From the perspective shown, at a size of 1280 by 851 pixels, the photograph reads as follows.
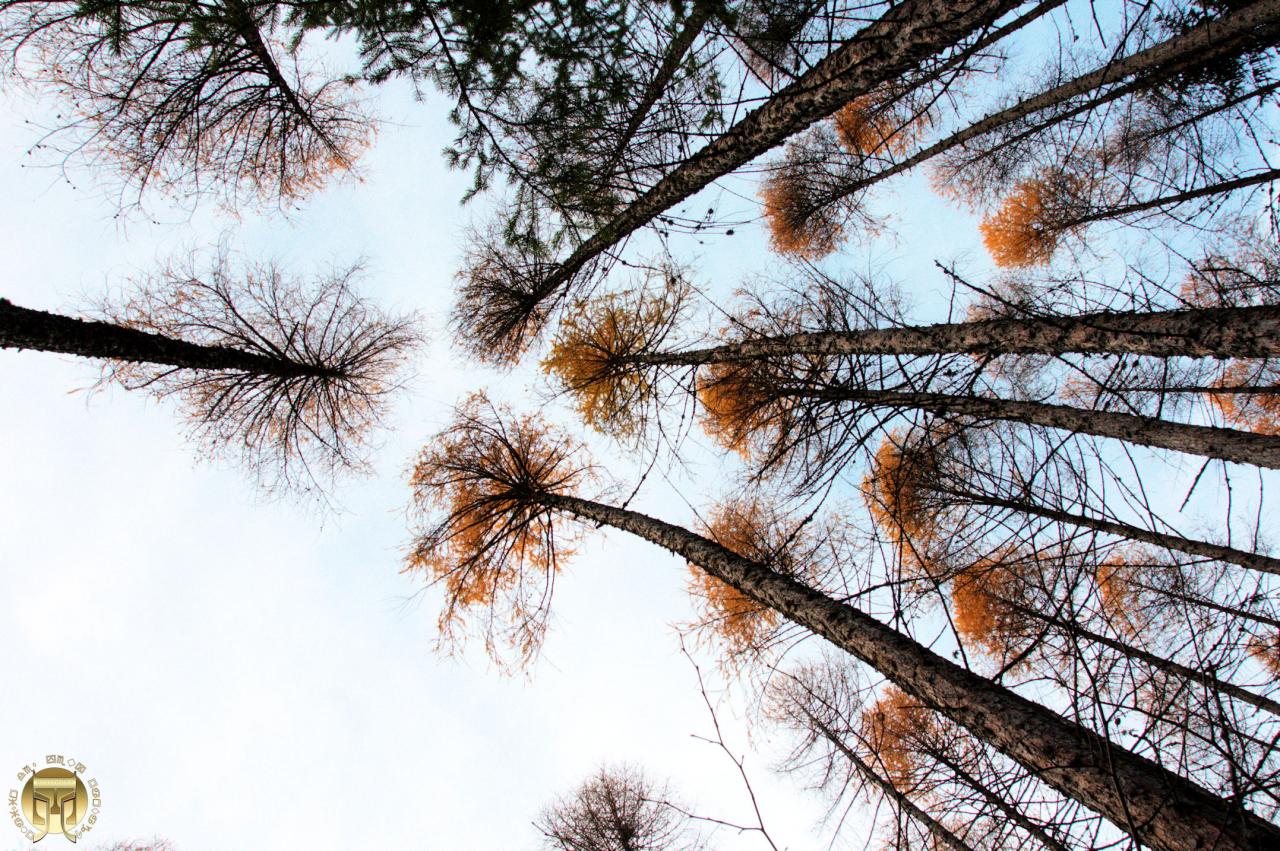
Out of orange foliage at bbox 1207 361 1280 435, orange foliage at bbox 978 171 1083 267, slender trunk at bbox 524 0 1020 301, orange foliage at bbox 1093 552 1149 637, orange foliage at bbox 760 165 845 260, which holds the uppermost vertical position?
orange foliage at bbox 760 165 845 260

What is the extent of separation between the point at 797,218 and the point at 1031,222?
420cm

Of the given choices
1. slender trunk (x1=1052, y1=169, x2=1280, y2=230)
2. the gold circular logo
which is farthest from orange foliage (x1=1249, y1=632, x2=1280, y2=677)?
the gold circular logo

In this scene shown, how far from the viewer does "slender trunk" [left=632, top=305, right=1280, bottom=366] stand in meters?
3.03

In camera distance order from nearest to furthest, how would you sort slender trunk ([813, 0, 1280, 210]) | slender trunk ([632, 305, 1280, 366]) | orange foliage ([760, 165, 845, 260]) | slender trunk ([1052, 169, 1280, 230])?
1. slender trunk ([632, 305, 1280, 366])
2. slender trunk ([813, 0, 1280, 210])
3. slender trunk ([1052, 169, 1280, 230])
4. orange foliage ([760, 165, 845, 260])

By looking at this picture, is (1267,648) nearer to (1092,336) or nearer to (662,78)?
(1092,336)

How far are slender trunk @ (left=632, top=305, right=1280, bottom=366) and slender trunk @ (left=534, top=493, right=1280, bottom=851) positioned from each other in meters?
1.84

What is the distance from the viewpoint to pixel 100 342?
4742mm

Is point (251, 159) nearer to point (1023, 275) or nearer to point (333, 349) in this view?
point (333, 349)

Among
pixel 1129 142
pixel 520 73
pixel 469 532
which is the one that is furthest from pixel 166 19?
pixel 1129 142

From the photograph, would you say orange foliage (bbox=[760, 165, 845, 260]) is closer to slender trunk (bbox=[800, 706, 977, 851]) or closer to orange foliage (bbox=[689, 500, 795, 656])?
orange foliage (bbox=[689, 500, 795, 656])

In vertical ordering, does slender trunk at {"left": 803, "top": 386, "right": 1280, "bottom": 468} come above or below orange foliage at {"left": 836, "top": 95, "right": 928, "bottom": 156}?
below

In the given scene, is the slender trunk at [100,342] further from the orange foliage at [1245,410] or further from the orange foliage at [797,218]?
the orange foliage at [1245,410]

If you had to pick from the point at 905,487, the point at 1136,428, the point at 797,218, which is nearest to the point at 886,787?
the point at 1136,428

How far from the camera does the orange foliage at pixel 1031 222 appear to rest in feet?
31.3
